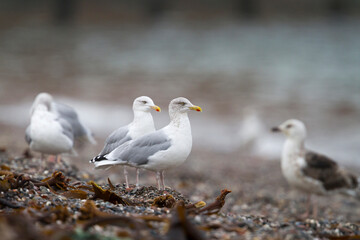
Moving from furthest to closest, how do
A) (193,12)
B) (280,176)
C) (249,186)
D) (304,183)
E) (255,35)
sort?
(193,12)
(255,35)
(280,176)
(249,186)
(304,183)

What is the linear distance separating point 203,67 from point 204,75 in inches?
108

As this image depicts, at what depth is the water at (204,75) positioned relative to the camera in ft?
54.7

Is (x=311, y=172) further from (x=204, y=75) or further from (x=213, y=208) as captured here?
(x=204, y=75)

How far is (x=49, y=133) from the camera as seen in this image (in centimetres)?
713

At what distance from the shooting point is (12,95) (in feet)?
65.7

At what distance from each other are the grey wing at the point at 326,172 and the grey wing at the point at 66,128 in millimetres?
3593

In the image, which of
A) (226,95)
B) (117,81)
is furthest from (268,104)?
(117,81)

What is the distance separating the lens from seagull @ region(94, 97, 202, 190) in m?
5.30

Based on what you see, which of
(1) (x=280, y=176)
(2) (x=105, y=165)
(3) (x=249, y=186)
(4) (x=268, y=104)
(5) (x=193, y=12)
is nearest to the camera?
(2) (x=105, y=165)

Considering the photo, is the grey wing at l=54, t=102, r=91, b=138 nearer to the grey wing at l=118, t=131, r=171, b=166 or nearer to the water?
the grey wing at l=118, t=131, r=171, b=166

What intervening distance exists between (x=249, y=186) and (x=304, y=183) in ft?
5.93

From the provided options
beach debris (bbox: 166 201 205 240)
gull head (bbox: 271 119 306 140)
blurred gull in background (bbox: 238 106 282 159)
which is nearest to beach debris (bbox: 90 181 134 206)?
A: beach debris (bbox: 166 201 205 240)

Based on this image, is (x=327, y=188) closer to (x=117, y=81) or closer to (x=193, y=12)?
(x=117, y=81)

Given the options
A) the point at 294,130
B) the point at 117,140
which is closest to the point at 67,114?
the point at 117,140
